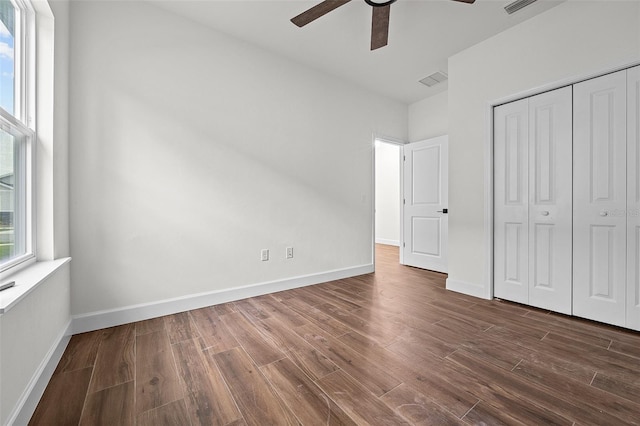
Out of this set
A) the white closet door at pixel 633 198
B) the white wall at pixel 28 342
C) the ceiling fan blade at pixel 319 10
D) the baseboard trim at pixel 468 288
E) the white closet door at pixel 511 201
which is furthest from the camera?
the baseboard trim at pixel 468 288

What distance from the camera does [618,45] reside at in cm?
207

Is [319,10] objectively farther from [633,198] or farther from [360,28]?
[633,198]

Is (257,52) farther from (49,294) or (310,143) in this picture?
(49,294)

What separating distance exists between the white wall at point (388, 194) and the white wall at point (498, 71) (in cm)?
366

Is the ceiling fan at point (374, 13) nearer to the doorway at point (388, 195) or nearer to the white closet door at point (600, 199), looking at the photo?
the white closet door at point (600, 199)

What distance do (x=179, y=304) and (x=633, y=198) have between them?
387 centimetres

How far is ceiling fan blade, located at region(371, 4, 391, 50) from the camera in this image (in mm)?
1947

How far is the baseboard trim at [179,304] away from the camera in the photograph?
2.08 metres

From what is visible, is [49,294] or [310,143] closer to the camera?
[49,294]

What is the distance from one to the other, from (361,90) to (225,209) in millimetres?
2654

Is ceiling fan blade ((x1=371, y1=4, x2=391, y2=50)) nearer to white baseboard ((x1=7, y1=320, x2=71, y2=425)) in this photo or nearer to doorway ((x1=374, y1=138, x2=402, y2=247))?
white baseboard ((x1=7, y1=320, x2=71, y2=425))

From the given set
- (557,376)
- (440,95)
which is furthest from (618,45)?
(557,376)

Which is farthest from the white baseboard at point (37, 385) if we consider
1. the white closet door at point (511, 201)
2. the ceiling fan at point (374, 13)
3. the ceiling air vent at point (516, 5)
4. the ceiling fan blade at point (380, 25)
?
the ceiling air vent at point (516, 5)

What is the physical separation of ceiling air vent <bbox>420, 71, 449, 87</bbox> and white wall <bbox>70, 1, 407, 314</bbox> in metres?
1.32
